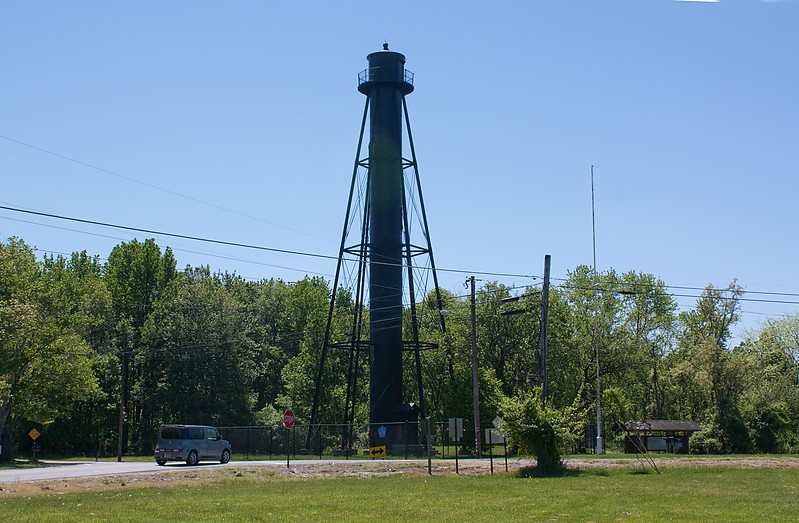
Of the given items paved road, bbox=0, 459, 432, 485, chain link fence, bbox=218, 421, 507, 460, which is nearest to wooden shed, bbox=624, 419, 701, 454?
chain link fence, bbox=218, 421, 507, 460

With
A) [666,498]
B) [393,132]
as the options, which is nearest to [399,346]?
[393,132]

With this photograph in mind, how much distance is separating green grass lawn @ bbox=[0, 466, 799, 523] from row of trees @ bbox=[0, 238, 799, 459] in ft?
73.4

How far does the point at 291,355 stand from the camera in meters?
95.8

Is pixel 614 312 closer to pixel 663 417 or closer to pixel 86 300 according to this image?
pixel 663 417

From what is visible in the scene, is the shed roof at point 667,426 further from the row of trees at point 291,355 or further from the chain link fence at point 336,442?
the chain link fence at point 336,442

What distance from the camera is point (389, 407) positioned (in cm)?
5478

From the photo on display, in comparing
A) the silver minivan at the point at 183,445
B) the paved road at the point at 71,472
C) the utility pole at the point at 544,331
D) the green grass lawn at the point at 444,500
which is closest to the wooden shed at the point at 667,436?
the utility pole at the point at 544,331

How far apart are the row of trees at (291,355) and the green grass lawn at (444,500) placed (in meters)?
22.4

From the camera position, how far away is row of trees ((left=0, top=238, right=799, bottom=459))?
55.5 metres

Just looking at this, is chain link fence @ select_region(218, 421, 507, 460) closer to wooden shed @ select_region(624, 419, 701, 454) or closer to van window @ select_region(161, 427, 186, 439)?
van window @ select_region(161, 427, 186, 439)

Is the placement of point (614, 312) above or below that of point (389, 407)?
above

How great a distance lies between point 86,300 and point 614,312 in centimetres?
4487

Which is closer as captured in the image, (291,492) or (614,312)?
(291,492)

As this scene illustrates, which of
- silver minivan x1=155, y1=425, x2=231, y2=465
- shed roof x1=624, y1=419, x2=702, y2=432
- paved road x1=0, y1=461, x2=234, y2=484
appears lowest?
paved road x1=0, y1=461, x2=234, y2=484
